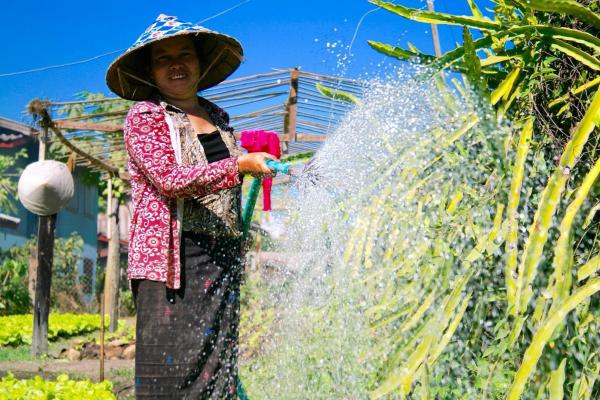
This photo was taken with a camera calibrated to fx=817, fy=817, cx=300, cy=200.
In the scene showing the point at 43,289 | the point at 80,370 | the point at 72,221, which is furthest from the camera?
the point at 72,221

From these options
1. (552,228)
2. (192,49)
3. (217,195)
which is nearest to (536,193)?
(552,228)

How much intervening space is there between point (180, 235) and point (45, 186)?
600 cm

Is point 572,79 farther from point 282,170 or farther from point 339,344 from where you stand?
point 339,344

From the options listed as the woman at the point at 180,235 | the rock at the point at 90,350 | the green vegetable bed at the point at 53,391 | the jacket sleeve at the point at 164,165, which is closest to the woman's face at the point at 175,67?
the woman at the point at 180,235

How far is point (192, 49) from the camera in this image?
259 centimetres

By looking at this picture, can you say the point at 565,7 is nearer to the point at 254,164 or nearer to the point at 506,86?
the point at 506,86

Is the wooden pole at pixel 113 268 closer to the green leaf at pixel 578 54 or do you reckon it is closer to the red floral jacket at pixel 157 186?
the red floral jacket at pixel 157 186

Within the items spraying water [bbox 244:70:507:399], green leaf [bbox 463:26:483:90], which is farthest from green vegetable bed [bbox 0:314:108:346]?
green leaf [bbox 463:26:483:90]

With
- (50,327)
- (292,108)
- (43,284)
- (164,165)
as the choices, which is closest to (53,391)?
(164,165)

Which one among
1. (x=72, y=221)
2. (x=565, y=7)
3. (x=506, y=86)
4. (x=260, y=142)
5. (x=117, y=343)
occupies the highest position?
(x=72, y=221)

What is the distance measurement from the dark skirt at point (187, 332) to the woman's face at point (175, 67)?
46 centimetres

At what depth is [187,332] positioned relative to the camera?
2434 mm

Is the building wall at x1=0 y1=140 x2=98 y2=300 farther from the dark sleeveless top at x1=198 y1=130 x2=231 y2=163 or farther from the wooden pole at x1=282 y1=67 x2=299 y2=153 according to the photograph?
the dark sleeveless top at x1=198 y1=130 x2=231 y2=163

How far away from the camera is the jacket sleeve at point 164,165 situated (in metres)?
2.29
